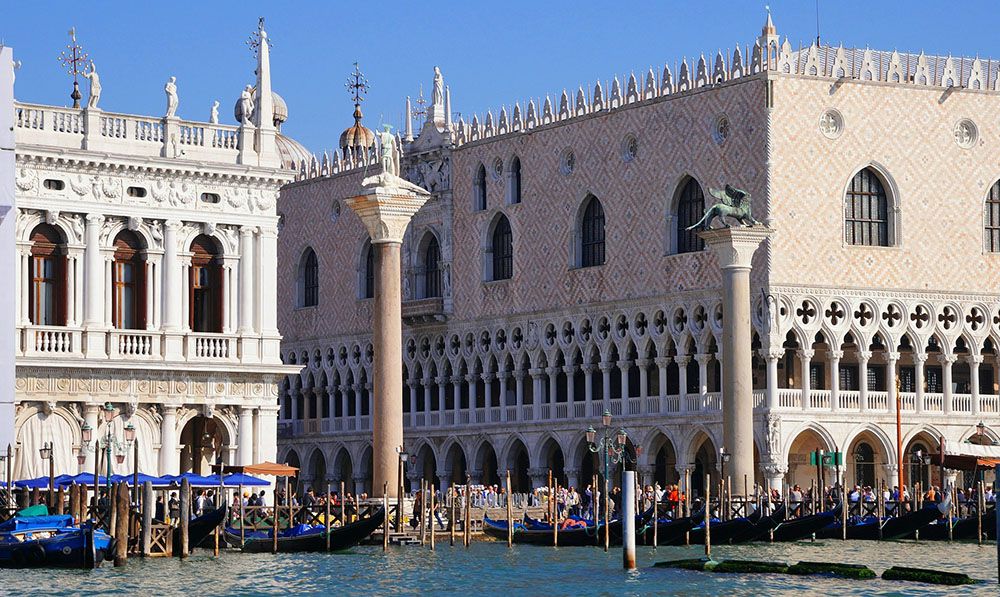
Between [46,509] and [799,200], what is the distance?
16.5 m

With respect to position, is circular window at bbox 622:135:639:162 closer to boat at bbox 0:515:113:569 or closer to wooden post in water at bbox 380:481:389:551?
wooden post in water at bbox 380:481:389:551

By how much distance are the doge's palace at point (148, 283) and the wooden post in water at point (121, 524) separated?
6780 mm

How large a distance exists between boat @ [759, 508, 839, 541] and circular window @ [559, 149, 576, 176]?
42.9 feet

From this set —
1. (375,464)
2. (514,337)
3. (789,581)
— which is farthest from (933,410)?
(789,581)

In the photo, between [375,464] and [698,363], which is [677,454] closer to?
[698,363]

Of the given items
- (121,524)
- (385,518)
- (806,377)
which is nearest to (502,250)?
(806,377)

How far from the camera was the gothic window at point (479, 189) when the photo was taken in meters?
50.7

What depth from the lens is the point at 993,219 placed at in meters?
45.2

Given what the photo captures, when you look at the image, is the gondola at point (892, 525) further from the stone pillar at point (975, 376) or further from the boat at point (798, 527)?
the stone pillar at point (975, 376)

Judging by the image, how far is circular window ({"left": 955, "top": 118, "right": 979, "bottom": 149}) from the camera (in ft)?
147

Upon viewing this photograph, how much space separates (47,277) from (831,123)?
46.4 ft

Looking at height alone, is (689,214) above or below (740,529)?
above

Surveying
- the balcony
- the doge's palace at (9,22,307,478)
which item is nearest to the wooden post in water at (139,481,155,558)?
the doge's palace at (9,22,307,478)

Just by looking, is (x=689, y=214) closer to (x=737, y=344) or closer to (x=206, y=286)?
(x=737, y=344)
